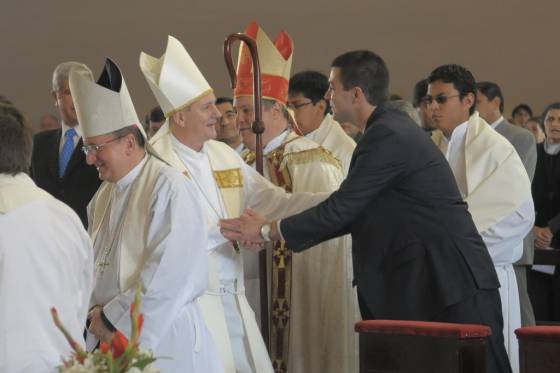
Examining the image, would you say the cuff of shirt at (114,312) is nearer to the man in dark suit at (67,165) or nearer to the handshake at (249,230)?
the handshake at (249,230)

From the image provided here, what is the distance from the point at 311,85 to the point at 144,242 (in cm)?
249

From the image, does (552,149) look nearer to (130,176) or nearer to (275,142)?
(275,142)

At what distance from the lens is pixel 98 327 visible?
4.26m

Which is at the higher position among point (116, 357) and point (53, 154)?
point (53, 154)

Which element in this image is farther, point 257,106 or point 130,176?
point 257,106

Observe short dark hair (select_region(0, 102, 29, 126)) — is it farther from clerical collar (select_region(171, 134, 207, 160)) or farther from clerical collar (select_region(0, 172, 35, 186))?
clerical collar (select_region(171, 134, 207, 160))

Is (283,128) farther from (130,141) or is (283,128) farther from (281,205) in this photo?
(130,141)

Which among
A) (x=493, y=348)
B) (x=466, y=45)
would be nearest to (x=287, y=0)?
(x=466, y=45)

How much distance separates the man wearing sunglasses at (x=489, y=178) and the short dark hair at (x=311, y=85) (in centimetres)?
89

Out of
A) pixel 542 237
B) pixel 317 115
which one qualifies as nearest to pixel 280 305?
pixel 317 115

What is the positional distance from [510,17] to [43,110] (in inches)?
202

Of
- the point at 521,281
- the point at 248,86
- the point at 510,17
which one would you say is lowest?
the point at 521,281

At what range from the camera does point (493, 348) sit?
4500 mm

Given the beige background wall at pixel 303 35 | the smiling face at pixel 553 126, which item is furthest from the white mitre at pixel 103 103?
the beige background wall at pixel 303 35
